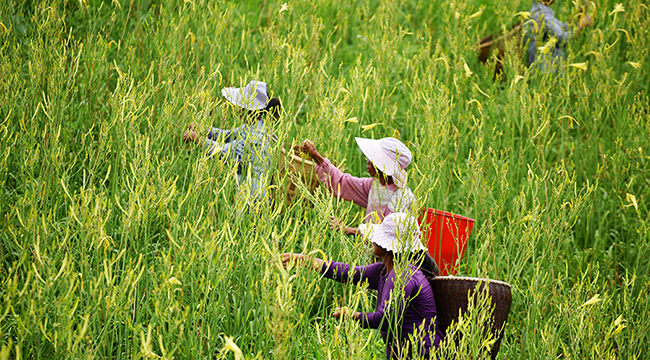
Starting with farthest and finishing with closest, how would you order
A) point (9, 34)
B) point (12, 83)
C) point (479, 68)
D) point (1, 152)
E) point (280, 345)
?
point (479, 68), point (9, 34), point (12, 83), point (1, 152), point (280, 345)

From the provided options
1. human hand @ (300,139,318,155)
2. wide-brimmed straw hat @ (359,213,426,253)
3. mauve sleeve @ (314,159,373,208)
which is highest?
human hand @ (300,139,318,155)

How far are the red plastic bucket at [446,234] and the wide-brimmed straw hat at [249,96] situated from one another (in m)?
1.00

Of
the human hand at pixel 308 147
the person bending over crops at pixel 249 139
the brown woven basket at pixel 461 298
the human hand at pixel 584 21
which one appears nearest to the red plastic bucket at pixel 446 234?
the brown woven basket at pixel 461 298

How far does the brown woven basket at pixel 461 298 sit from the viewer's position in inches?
88.1

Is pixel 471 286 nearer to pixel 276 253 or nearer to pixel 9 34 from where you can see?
pixel 276 253

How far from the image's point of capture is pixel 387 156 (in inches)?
108

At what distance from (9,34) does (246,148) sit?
197 cm

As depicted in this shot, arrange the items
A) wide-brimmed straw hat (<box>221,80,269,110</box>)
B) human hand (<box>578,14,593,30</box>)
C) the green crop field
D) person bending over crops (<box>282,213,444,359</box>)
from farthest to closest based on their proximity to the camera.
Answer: human hand (<box>578,14,593,30</box>) → wide-brimmed straw hat (<box>221,80,269,110</box>) → person bending over crops (<box>282,213,444,359</box>) → the green crop field

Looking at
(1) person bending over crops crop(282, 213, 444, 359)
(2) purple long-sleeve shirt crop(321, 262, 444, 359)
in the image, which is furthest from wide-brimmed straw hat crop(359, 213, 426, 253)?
(2) purple long-sleeve shirt crop(321, 262, 444, 359)

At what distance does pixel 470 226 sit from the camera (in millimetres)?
2824

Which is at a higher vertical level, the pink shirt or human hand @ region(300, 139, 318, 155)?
human hand @ region(300, 139, 318, 155)

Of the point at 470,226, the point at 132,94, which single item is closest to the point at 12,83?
the point at 132,94

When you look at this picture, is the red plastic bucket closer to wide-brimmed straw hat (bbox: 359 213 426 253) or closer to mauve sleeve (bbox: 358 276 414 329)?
wide-brimmed straw hat (bbox: 359 213 426 253)

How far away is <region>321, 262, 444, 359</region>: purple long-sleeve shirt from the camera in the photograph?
2.10 metres
